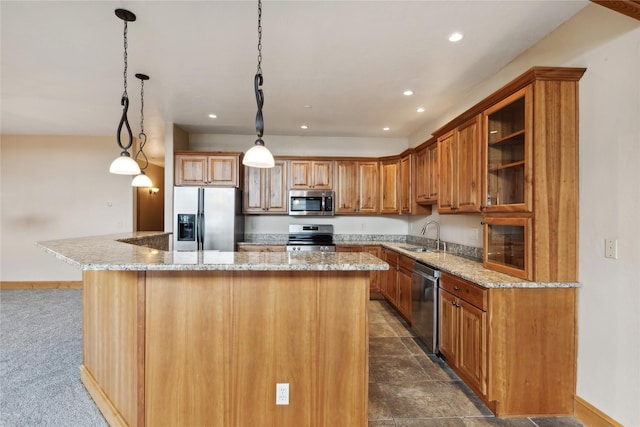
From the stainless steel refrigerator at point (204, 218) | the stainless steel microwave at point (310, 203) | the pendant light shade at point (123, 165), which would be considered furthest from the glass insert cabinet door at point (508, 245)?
the stainless steel refrigerator at point (204, 218)

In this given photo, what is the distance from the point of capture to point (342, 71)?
9.77ft

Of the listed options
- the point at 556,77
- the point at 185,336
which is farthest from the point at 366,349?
the point at 556,77

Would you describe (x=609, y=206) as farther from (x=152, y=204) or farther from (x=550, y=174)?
(x=152, y=204)

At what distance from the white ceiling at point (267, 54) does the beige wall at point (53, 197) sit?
1.38m

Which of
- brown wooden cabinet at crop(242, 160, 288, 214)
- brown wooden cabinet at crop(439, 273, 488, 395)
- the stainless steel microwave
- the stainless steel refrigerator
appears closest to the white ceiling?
brown wooden cabinet at crop(242, 160, 288, 214)

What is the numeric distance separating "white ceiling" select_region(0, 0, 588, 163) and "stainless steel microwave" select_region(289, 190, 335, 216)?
1.24 meters

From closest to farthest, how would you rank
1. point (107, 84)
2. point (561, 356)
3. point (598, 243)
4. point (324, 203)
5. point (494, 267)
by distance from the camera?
1. point (598, 243)
2. point (561, 356)
3. point (494, 267)
4. point (107, 84)
5. point (324, 203)

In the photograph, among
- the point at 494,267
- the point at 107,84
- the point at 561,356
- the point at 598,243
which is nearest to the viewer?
the point at 598,243

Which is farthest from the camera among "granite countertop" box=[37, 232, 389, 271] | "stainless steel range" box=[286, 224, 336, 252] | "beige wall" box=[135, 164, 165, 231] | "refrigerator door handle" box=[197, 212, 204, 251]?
"beige wall" box=[135, 164, 165, 231]

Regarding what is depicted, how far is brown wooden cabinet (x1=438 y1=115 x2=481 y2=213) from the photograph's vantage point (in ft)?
8.96

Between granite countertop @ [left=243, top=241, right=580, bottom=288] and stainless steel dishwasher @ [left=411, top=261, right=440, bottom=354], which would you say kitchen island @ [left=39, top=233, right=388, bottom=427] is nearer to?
granite countertop @ [left=243, top=241, right=580, bottom=288]

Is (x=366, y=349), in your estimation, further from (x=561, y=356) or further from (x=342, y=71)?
(x=342, y=71)

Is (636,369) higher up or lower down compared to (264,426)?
higher up

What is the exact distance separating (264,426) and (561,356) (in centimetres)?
199
